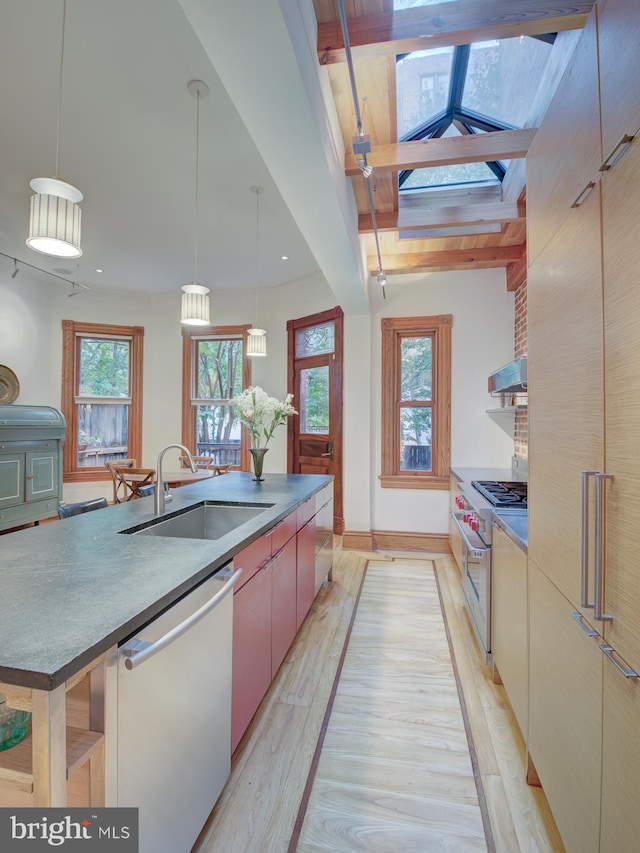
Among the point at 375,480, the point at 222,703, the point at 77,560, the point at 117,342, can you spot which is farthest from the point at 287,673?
the point at 117,342

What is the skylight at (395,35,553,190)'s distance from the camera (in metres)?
2.45

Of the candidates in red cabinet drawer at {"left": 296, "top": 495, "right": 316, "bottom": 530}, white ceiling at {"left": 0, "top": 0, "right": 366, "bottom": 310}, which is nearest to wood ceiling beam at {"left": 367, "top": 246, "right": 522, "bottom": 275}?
white ceiling at {"left": 0, "top": 0, "right": 366, "bottom": 310}

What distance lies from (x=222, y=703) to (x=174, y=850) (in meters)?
0.36

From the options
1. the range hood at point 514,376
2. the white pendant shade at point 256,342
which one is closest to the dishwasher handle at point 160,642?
the range hood at point 514,376

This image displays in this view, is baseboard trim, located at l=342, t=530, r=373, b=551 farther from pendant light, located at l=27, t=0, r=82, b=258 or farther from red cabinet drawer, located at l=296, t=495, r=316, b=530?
pendant light, located at l=27, t=0, r=82, b=258

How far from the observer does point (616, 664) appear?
2.91 feet

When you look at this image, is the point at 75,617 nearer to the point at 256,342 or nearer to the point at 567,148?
the point at 567,148

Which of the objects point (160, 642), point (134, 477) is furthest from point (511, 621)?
point (134, 477)

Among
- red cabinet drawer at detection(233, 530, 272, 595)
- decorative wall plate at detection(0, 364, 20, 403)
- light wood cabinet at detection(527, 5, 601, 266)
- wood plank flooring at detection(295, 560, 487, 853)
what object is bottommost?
wood plank flooring at detection(295, 560, 487, 853)

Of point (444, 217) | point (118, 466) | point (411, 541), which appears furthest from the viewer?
point (118, 466)

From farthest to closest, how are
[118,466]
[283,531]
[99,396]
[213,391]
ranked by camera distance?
1. [213,391]
2. [99,396]
3. [118,466]
4. [283,531]

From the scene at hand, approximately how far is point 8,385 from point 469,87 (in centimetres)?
566

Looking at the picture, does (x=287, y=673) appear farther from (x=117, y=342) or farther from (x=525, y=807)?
(x=117, y=342)

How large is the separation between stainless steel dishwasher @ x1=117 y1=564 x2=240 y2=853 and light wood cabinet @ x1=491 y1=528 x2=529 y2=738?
45.5 inches
